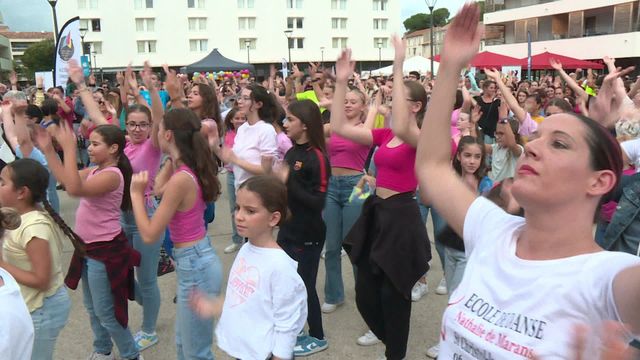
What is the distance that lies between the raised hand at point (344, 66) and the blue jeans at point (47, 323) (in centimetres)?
222

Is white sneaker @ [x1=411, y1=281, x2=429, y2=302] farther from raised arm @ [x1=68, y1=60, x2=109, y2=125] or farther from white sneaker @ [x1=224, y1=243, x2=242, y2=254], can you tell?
raised arm @ [x1=68, y1=60, x2=109, y2=125]

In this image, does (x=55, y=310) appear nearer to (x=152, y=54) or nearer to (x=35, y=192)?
(x=35, y=192)

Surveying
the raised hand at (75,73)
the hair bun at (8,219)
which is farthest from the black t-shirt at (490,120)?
the hair bun at (8,219)

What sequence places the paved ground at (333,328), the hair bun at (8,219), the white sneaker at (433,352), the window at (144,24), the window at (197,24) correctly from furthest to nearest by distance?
the window at (197,24), the window at (144,24), the paved ground at (333,328), the white sneaker at (433,352), the hair bun at (8,219)

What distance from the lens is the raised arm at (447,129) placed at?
5.15 feet

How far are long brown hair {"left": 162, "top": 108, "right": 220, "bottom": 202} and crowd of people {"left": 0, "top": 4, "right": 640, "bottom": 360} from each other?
12 millimetres

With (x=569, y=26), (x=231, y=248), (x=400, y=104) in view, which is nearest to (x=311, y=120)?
(x=400, y=104)

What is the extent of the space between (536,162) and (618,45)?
120 ft

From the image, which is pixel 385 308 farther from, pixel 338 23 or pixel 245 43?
pixel 338 23

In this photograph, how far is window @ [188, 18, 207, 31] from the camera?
51.9 metres

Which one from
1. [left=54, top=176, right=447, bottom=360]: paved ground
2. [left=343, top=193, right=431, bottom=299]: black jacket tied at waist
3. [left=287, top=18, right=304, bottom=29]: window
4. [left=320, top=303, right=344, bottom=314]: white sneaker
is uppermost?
[left=287, top=18, right=304, bottom=29]: window

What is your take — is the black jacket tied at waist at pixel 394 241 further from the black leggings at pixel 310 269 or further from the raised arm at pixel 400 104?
the raised arm at pixel 400 104

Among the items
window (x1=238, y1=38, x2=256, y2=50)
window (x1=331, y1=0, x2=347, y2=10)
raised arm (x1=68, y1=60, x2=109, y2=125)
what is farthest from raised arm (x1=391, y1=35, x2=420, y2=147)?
window (x1=331, y1=0, x2=347, y2=10)

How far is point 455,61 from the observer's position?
5.16ft
